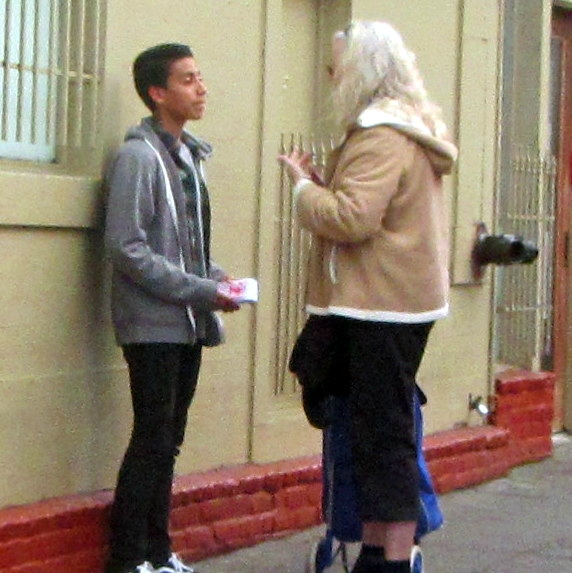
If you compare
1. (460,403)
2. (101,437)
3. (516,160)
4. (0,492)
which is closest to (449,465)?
(460,403)

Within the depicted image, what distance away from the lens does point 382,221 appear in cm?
482

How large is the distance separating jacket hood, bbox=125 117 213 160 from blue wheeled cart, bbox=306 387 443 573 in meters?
1.05

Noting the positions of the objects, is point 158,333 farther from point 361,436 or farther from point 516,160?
point 516,160

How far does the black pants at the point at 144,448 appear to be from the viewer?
5004 millimetres

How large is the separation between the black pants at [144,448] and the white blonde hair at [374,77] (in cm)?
101

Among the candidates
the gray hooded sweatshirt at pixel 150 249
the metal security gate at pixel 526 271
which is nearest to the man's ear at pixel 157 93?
the gray hooded sweatshirt at pixel 150 249

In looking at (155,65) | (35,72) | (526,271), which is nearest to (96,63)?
(35,72)

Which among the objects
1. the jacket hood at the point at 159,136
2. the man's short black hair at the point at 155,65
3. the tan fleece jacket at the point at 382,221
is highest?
the man's short black hair at the point at 155,65

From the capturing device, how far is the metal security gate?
27.0 feet

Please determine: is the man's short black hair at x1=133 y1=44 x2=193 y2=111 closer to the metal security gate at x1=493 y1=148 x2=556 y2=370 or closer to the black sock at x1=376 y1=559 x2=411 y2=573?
the black sock at x1=376 y1=559 x2=411 y2=573

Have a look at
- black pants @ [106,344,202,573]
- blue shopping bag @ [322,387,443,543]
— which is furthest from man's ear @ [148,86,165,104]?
blue shopping bag @ [322,387,443,543]

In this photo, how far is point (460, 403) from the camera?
7668mm

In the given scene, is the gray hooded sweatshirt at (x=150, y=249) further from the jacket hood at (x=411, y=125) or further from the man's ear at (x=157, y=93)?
the jacket hood at (x=411, y=125)

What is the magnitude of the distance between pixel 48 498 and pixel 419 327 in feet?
4.80
